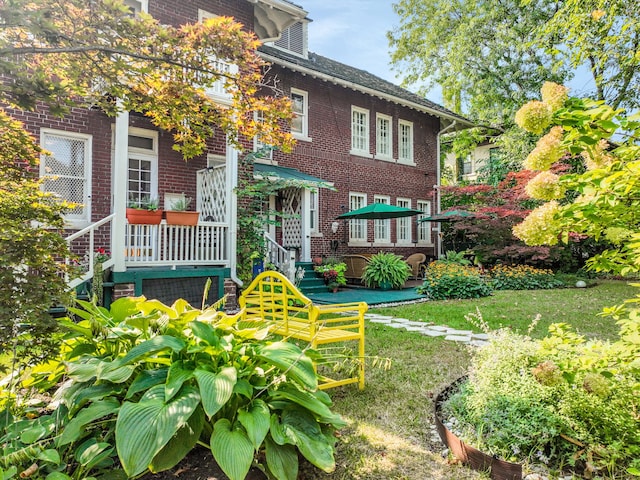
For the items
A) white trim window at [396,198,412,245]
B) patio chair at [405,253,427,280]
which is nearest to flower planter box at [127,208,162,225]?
patio chair at [405,253,427,280]

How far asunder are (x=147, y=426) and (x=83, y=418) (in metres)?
0.42

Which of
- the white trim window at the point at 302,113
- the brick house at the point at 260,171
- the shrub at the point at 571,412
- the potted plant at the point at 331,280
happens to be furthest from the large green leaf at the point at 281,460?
the white trim window at the point at 302,113

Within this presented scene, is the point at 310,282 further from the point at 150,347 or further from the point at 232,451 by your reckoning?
the point at 232,451

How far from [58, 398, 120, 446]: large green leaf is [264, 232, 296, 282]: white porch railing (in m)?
7.05

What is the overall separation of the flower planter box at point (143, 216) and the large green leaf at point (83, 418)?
17.0 ft

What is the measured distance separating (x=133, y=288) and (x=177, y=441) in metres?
5.39

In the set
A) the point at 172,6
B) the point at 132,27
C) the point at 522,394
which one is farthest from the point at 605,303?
the point at 172,6

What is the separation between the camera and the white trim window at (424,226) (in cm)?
1527

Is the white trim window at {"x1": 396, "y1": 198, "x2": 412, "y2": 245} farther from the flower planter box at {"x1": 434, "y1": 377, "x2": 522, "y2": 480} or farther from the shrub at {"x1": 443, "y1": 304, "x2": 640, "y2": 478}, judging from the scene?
the flower planter box at {"x1": 434, "y1": 377, "x2": 522, "y2": 480}

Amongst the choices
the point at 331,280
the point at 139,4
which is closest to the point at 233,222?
the point at 331,280

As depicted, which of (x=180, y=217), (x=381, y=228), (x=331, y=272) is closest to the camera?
(x=180, y=217)

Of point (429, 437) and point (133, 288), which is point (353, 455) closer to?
point (429, 437)

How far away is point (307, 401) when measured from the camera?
85.3 inches

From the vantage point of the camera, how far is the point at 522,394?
258 centimetres
